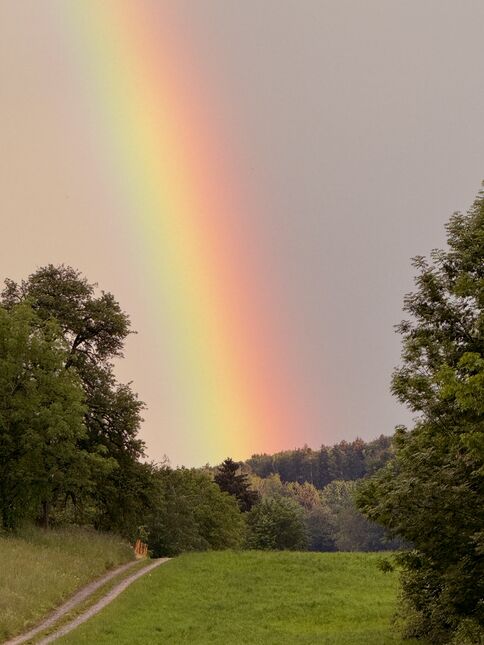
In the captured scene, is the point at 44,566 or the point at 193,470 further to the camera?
the point at 193,470

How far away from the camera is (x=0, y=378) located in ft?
125

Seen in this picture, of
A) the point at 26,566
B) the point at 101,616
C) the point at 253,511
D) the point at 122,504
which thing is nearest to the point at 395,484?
the point at 101,616

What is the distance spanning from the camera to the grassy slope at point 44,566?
24031 mm

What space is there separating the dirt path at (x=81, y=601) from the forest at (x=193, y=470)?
715 cm

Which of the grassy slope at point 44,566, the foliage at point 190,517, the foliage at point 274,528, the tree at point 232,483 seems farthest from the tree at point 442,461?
the tree at point 232,483

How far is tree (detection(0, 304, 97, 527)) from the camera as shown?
124 feet

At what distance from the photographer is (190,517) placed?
66.5 m

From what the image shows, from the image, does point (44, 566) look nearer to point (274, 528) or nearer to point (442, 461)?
point (442, 461)

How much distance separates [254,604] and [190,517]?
127 ft

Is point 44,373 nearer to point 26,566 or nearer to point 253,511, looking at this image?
point 26,566

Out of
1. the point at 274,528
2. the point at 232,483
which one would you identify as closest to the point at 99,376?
the point at 274,528

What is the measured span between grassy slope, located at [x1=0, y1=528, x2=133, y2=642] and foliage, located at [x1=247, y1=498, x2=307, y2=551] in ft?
178

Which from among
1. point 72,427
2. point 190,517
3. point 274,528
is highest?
point 72,427

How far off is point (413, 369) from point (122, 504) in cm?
3450
